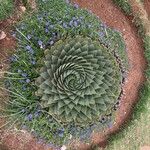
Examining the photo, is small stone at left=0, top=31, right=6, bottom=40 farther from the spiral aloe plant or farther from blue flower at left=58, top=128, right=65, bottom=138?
blue flower at left=58, top=128, right=65, bottom=138

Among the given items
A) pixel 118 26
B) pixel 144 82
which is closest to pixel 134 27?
pixel 118 26

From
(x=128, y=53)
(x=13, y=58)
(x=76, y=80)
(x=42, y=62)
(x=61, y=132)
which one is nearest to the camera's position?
(x=76, y=80)

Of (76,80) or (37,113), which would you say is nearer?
(76,80)

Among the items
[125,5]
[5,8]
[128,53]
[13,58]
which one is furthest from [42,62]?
[125,5]

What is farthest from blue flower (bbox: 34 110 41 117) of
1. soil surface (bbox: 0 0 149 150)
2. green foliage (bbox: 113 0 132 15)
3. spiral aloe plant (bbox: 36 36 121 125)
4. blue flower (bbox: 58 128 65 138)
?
green foliage (bbox: 113 0 132 15)

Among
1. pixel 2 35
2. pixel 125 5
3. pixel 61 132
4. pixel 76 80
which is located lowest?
pixel 61 132

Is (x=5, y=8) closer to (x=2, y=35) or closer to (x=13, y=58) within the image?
(x=2, y=35)

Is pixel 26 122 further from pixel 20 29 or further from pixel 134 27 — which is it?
pixel 134 27
